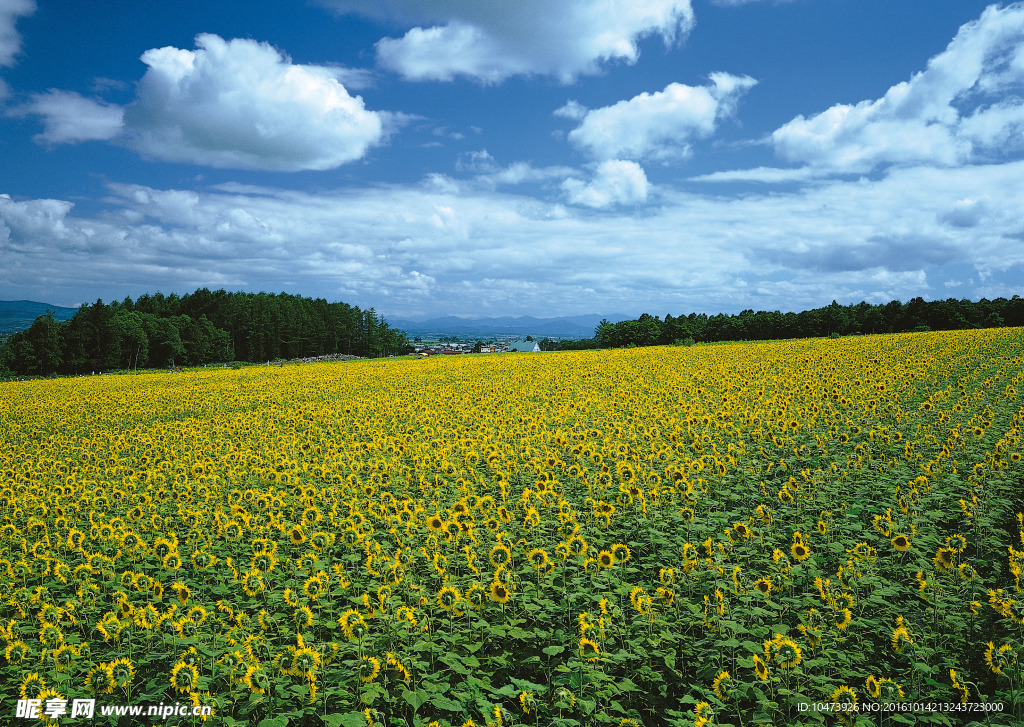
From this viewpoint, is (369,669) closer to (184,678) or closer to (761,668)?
(184,678)

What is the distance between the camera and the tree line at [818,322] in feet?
182

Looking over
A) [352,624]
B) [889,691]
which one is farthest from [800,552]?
[352,624]

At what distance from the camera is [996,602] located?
472 centimetres

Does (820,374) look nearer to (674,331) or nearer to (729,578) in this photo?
(729,578)

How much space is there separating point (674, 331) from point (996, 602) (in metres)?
67.7

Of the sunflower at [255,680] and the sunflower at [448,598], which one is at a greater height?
the sunflower at [448,598]

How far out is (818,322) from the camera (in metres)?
64.8

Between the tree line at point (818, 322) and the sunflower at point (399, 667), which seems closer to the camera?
the sunflower at point (399, 667)

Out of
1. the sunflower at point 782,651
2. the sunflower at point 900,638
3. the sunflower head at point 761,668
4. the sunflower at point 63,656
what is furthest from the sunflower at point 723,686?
the sunflower at point 63,656

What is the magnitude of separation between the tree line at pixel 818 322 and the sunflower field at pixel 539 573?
52.8 metres

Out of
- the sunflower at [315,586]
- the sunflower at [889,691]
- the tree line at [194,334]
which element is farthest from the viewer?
the tree line at [194,334]

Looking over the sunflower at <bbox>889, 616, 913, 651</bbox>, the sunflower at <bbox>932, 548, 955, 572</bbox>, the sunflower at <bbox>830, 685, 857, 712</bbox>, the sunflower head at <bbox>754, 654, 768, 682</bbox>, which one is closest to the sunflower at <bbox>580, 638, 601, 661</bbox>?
the sunflower head at <bbox>754, 654, 768, 682</bbox>

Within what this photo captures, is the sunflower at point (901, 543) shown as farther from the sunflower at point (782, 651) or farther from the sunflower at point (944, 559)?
the sunflower at point (782, 651)

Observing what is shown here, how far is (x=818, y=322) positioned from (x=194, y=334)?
94281 millimetres
